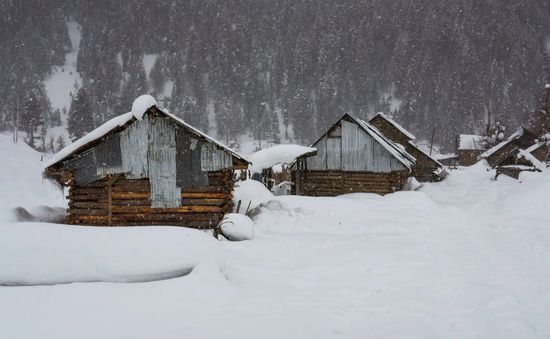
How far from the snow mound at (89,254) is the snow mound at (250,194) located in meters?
9.97

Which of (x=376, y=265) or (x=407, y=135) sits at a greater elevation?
(x=407, y=135)

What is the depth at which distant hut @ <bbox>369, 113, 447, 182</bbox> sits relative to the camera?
40938 millimetres

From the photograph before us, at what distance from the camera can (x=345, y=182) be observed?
24031 mm

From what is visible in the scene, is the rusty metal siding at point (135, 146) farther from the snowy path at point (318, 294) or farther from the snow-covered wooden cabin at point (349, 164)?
the snow-covered wooden cabin at point (349, 164)

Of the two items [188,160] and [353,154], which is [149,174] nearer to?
[188,160]

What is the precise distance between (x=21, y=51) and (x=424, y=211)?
15753cm

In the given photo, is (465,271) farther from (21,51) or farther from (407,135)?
(21,51)

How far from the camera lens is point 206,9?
15038cm

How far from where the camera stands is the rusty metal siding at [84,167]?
523 inches

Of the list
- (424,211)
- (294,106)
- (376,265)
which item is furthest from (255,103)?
(376,265)

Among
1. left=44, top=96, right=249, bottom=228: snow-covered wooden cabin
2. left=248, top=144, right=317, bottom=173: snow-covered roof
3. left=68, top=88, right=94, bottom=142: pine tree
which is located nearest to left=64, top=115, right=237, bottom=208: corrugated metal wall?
left=44, top=96, right=249, bottom=228: snow-covered wooden cabin

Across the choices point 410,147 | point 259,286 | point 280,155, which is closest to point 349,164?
point 280,155

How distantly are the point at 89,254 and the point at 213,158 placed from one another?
7549mm

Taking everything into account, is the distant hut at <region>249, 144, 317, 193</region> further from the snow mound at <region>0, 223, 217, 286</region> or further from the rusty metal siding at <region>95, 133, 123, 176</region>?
the snow mound at <region>0, 223, 217, 286</region>
